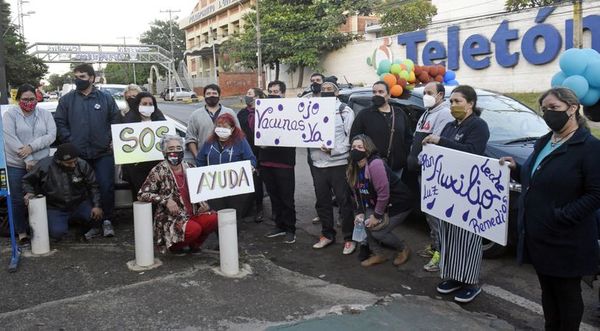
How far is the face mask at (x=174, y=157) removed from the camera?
17.4ft

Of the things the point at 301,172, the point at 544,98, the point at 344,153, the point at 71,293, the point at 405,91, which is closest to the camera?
the point at 544,98

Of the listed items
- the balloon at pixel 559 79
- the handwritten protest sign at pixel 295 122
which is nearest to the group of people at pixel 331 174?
the handwritten protest sign at pixel 295 122

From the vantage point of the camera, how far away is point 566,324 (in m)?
3.28

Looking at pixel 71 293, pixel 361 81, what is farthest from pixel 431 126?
pixel 361 81

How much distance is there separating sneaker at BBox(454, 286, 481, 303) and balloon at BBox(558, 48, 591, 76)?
1.89 meters

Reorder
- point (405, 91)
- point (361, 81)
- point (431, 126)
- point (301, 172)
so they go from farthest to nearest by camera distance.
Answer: point (361, 81) → point (301, 172) → point (405, 91) → point (431, 126)

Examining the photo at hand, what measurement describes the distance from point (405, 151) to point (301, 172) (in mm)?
5369

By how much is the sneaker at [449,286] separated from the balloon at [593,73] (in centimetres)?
192

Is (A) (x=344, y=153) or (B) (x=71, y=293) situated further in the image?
(A) (x=344, y=153)

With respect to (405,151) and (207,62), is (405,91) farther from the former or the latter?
(207,62)

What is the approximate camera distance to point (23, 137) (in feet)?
18.7

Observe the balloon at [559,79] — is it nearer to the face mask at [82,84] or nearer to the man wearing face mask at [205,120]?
the man wearing face mask at [205,120]

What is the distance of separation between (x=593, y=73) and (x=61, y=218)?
210 inches

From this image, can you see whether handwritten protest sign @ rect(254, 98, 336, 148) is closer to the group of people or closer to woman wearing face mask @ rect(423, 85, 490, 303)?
the group of people
